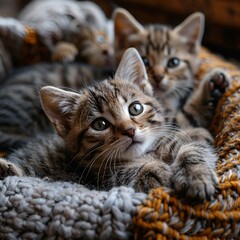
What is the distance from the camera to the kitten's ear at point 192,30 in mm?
1740

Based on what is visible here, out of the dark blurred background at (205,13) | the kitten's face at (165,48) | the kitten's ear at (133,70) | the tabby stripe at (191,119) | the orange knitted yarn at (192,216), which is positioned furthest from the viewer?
the dark blurred background at (205,13)

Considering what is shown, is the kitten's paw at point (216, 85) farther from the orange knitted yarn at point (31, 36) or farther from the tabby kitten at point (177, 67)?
the orange knitted yarn at point (31, 36)

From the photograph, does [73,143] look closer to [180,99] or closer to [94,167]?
[94,167]

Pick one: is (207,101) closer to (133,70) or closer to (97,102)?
(133,70)

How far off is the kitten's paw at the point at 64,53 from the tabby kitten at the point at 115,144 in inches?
23.1

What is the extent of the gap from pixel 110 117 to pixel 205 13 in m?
1.48

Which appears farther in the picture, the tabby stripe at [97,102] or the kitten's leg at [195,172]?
the tabby stripe at [97,102]

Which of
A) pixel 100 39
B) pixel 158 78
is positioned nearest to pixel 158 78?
pixel 158 78

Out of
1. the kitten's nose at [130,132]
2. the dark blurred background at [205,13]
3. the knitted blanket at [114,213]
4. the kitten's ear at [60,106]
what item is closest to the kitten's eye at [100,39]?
the dark blurred background at [205,13]

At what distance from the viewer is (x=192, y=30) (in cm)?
177

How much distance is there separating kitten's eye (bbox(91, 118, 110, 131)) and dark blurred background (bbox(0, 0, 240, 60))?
141 cm

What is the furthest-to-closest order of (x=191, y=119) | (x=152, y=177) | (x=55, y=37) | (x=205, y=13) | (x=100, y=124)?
1. (x=205, y=13)
2. (x=55, y=37)
3. (x=191, y=119)
4. (x=100, y=124)
5. (x=152, y=177)

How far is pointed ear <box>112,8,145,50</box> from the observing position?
5.67 ft

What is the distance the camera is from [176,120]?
1440mm
